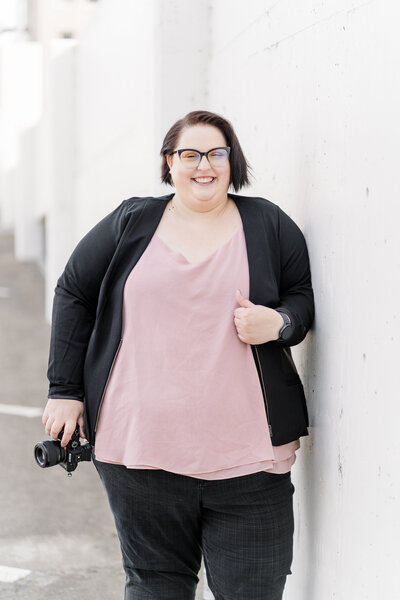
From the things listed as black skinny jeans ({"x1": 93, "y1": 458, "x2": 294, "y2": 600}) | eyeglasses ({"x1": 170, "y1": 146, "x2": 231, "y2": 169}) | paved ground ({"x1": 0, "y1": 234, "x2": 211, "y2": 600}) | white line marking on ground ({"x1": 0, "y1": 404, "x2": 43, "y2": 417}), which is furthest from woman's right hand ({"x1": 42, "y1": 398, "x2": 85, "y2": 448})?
white line marking on ground ({"x1": 0, "y1": 404, "x2": 43, "y2": 417})

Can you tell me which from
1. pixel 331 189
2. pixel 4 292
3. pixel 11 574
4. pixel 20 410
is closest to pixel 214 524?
pixel 331 189

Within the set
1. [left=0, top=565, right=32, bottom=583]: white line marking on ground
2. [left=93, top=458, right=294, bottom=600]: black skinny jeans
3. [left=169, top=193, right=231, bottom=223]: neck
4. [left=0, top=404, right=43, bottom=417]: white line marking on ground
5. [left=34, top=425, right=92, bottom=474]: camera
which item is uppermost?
[left=169, top=193, right=231, bottom=223]: neck

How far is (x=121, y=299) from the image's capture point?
92.8 inches

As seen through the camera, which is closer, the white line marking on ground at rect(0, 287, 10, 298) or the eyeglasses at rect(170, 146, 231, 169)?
the eyeglasses at rect(170, 146, 231, 169)

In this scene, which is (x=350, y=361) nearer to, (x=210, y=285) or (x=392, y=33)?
(x=210, y=285)

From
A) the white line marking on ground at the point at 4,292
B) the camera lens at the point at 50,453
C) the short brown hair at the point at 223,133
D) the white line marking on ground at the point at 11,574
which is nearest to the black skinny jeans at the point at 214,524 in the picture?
the camera lens at the point at 50,453

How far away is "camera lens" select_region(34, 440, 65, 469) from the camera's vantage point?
7.95ft

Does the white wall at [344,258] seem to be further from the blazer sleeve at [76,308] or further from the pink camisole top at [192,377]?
the blazer sleeve at [76,308]

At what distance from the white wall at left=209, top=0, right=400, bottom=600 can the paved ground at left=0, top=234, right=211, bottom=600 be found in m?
1.23

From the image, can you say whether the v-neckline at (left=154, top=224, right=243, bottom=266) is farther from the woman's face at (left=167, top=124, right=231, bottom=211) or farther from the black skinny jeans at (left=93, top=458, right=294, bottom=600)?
the black skinny jeans at (left=93, top=458, right=294, bottom=600)

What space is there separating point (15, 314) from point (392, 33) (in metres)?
10.6

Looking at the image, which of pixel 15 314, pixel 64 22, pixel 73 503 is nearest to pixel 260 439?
pixel 73 503

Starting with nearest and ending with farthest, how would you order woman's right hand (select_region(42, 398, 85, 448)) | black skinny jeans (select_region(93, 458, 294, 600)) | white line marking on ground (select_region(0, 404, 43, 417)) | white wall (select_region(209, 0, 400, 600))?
white wall (select_region(209, 0, 400, 600)) < black skinny jeans (select_region(93, 458, 294, 600)) < woman's right hand (select_region(42, 398, 85, 448)) < white line marking on ground (select_region(0, 404, 43, 417))

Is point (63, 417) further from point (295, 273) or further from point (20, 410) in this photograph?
point (20, 410)
